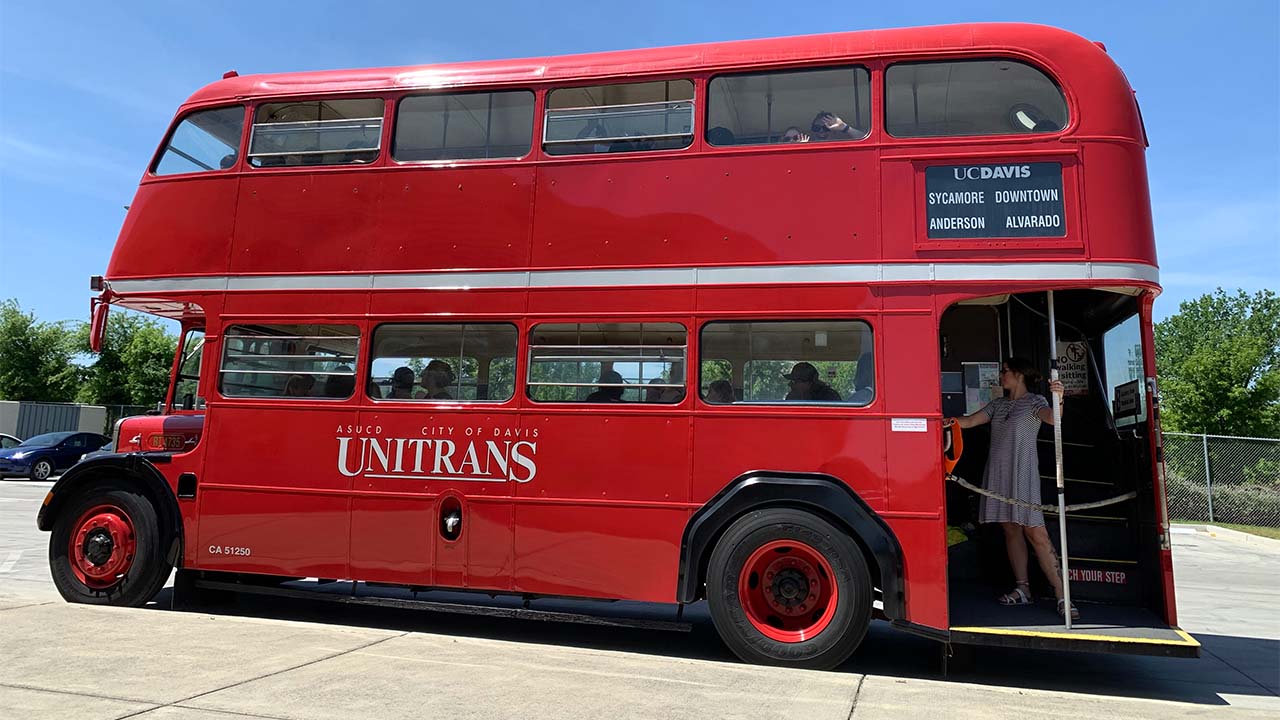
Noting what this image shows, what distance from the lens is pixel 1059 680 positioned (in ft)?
17.7

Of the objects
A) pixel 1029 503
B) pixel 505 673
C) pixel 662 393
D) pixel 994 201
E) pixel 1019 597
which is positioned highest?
pixel 994 201

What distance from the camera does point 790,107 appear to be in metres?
5.80

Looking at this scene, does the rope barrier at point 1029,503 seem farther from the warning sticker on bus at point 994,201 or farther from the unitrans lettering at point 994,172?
the unitrans lettering at point 994,172

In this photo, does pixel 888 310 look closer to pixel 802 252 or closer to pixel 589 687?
pixel 802 252

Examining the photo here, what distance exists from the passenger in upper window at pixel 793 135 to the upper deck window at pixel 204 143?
467 cm

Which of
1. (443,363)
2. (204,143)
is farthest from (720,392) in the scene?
(204,143)

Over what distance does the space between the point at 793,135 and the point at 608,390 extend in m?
2.31

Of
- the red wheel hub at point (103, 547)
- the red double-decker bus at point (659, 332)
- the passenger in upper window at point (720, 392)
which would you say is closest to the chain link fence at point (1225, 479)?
the red double-decker bus at point (659, 332)

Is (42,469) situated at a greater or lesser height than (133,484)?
lesser

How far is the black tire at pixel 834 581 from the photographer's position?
16.9ft

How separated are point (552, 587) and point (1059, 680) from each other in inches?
141

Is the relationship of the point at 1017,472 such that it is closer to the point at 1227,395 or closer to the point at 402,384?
the point at 402,384

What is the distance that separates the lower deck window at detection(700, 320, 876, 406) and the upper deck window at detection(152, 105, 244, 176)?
14.9 ft

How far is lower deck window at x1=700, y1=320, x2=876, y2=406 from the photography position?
5.44 metres
